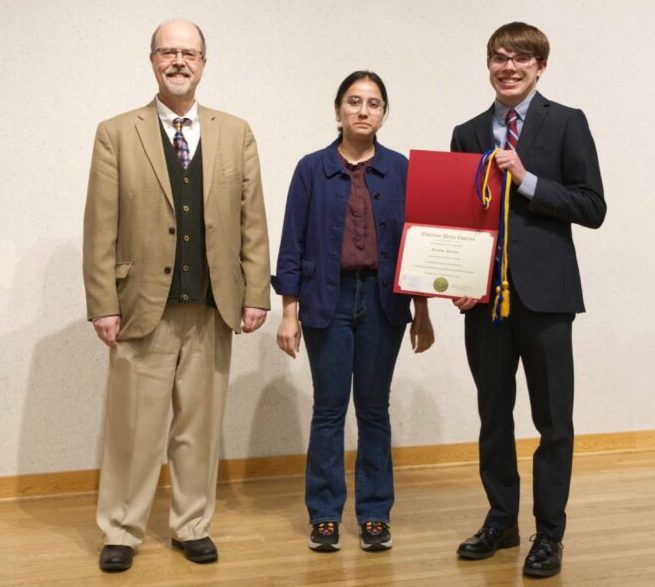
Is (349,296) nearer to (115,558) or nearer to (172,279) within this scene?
(172,279)

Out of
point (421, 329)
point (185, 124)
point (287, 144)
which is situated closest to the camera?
point (185, 124)

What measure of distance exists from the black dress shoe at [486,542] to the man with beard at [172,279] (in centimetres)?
80

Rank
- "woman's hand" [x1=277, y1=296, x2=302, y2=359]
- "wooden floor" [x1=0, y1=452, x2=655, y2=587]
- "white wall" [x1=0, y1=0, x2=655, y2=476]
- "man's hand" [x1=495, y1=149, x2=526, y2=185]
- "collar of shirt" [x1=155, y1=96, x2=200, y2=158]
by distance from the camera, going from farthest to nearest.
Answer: "white wall" [x1=0, y1=0, x2=655, y2=476] < "woman's hand" [x1=277, y1=296, x2=302, y2=359] < "collar of shirt" [x1=155, y1=96, x2=200, y2=158] < "wooden floor" [x1=0, y1=452, x2=655, y2=587] < "man's hand" [x1=495, y1=149, x2=526, y2=185]

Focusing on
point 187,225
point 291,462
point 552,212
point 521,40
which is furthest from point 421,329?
point 291,462

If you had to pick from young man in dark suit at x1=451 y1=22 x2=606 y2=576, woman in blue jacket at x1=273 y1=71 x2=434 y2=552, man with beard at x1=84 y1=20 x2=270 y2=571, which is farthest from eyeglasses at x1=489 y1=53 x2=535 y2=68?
man with beard at x1=84 y1=20 x2=270 y2=571

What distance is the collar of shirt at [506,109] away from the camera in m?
2.90

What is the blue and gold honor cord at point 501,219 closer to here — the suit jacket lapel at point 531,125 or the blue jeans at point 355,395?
the suit jacket lapel at point 531,125

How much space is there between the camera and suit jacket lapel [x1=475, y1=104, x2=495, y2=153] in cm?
296

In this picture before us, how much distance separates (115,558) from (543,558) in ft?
4.19

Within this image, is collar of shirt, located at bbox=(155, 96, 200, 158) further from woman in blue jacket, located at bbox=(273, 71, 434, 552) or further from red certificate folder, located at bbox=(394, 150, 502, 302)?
red certificate folder, located at bbox=(394, 150, 502, 302)

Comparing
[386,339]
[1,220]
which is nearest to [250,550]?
[386,339]

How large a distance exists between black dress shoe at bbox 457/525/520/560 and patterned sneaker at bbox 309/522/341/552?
15.4 inches

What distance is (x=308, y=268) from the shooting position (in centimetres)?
306

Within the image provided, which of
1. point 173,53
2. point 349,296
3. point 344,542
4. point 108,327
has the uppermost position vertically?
point 173,53
